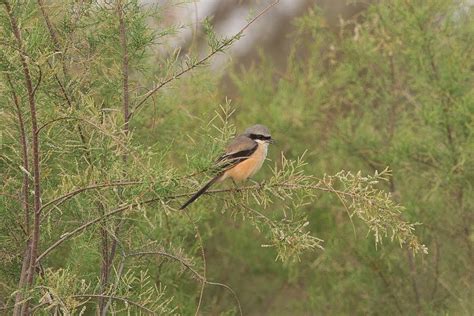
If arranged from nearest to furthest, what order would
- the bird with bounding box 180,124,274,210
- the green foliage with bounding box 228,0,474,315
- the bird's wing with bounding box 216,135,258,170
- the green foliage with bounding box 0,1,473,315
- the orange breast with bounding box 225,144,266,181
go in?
the green foliage with bounding box 0,1,473,315
the bird's wing with bounding box 216,135,258,170
the bird with bounding box 180,124,274,210
the orange breast with bounding box 225,144,266,181
the green foliage with bounding box 228,0,474,315

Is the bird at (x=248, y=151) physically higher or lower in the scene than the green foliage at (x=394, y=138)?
higher

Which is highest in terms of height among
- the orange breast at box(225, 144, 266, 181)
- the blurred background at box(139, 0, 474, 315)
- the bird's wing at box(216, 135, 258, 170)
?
the bird's wing at box(216, 135, 258, 170)

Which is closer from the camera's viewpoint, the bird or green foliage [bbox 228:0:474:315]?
the bird

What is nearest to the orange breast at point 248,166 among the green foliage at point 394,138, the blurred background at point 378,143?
the blurred background at point 378,143

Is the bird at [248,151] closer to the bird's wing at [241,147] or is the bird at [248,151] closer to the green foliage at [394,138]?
the bird's wing at [241,147]

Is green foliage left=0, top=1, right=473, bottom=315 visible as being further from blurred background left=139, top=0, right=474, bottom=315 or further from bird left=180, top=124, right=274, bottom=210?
bird left=180, top=124, right=274, bottom=210

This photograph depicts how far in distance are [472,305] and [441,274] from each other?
534 mm

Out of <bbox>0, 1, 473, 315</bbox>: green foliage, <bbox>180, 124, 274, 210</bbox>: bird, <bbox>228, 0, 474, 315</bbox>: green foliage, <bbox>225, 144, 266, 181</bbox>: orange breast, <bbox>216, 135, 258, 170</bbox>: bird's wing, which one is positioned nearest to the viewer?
<bbox>0, 1, 473, 315</bbox>: green foliage

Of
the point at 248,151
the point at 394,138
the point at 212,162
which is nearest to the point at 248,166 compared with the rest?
the point at 248,151

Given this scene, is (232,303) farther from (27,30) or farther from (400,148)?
(27,30)

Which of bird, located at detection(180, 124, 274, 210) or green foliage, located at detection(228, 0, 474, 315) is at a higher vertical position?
bird, located at detection(180, 124, 274, 210)

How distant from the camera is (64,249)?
4871mm

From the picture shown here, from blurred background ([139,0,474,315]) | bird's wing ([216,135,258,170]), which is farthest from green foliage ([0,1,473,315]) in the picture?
bird's wing ([216,135,258,170])

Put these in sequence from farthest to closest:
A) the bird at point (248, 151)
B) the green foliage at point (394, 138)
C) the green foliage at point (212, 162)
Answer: the green foliage at point (394, 138)
the bird at point (248, 151)
the green foliage at point (212, 162)
